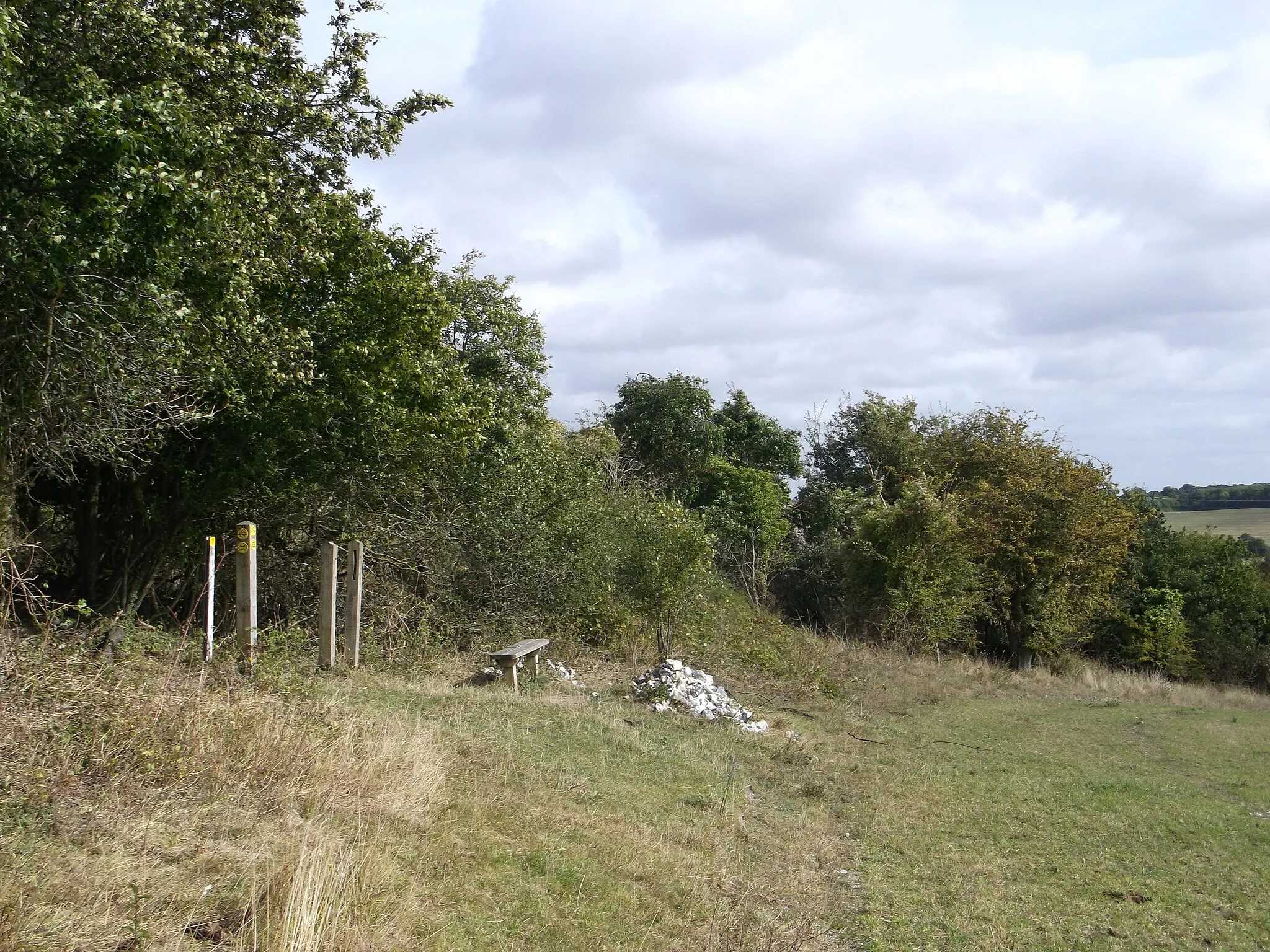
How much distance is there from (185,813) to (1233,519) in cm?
9723

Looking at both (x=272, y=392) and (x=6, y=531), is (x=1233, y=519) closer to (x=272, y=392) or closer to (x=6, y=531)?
(x=272, y=392)

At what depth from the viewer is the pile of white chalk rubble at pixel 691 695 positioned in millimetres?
13742

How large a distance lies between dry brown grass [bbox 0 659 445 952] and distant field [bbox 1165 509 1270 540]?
251ft

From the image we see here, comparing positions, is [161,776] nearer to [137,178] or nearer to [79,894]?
[79,894]

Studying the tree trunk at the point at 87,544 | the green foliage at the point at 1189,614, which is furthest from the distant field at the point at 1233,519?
the tree trunk at the point at 87,544

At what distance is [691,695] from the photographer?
46.7 ft

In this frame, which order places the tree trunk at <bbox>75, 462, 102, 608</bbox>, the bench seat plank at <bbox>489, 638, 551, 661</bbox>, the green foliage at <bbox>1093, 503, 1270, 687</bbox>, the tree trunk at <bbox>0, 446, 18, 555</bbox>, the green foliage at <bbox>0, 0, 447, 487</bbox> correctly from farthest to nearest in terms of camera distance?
1. the green foliage at <bbox>1093, 503, 1270, 687</bbox>
2. the bench seat plank at <bbox>489, 638, 551, 661</bbox>
3. the tree trunk at <bbox>75, 462, 102, 608</bbox>
4. the tree trunk at <bbox>0, 446, 18, 555</bbox>
5. the green foliage at <bbox>0, 0, 447, 487</bbox>

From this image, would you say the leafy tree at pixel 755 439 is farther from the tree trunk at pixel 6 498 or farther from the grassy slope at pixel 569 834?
the tree trunk at pixel 6 498

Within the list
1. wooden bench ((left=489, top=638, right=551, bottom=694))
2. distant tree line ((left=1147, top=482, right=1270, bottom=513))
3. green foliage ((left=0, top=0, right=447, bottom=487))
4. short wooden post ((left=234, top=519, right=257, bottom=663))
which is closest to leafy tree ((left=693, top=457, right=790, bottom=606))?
wooden bench ((left=489, top=638, right=551, bottom=694))

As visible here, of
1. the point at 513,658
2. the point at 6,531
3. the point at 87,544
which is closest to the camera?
the point at 6,531

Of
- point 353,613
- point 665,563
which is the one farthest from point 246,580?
point 665,563

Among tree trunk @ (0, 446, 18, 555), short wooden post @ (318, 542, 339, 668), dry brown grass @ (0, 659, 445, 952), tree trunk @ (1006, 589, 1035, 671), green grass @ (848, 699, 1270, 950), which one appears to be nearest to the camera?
dry brown grass @ (0, 659, 445, 952)

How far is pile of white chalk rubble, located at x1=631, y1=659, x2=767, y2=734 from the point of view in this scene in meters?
13.7

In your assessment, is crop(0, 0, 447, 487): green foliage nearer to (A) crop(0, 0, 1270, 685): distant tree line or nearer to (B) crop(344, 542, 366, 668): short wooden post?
(A) crop(0, 0, 1270, 685): distant tree line
